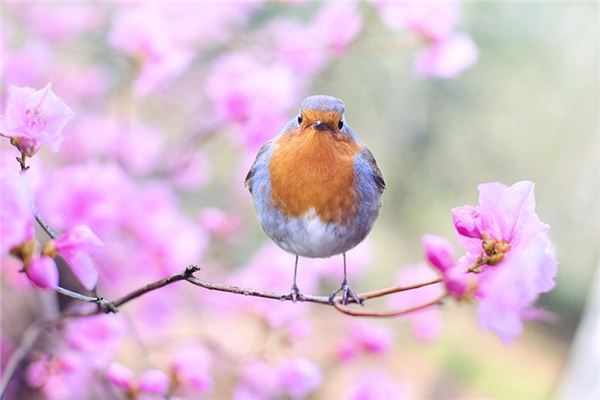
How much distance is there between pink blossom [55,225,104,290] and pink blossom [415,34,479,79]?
103cm

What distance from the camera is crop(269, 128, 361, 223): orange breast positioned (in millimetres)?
649

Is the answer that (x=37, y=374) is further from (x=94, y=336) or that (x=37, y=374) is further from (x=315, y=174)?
(x=315, y=174)

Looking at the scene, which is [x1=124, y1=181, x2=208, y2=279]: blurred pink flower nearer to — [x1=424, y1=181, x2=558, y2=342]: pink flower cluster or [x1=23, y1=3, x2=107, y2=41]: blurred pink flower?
[x1=23, y1=3, x2=107, y2=41]: blurred pink flower

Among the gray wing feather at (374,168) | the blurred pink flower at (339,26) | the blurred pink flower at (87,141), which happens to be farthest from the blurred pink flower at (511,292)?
the blurred pink flower at (87,141)

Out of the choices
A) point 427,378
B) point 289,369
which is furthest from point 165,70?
point 427,378

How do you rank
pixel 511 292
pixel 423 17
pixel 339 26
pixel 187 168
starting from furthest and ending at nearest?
pixel 187 168 < pixel 339 26 < pixel 423 17 < pixel 511 292

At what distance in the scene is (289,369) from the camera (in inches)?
60.7

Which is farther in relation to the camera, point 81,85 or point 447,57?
point 81,85

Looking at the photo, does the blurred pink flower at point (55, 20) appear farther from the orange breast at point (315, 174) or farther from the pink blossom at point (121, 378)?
the orange breast at point (315, 174)

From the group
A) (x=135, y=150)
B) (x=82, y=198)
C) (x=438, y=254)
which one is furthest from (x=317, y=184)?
(x=135, y=150)

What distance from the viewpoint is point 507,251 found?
26.0 inches

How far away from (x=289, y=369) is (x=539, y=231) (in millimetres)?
1007

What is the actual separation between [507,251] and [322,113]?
8.6 inches

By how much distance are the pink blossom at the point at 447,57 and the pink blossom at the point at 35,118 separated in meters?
0.98
